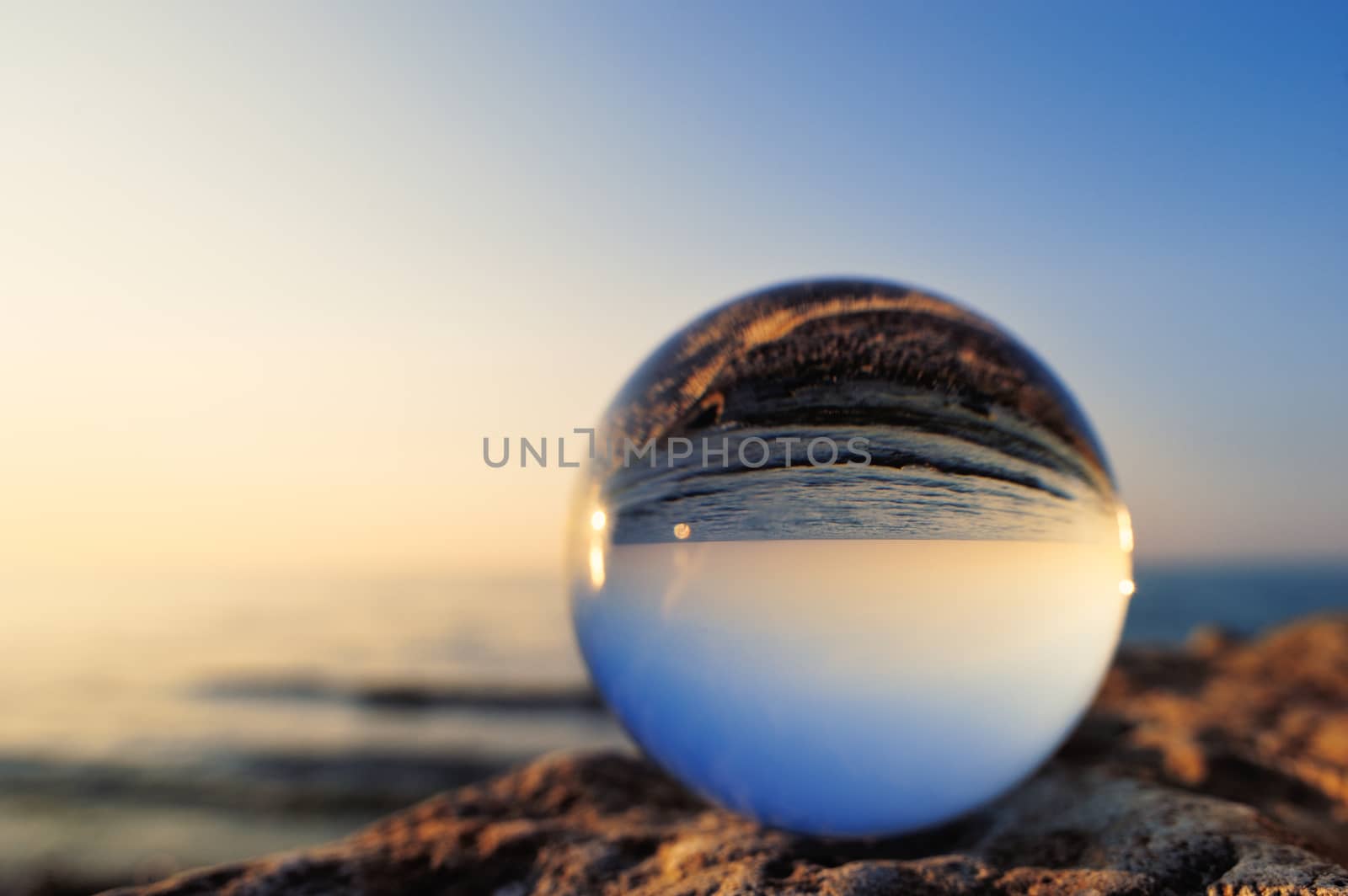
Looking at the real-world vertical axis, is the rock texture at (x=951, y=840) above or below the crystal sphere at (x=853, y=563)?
below

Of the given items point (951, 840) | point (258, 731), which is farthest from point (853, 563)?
point (258, 731)

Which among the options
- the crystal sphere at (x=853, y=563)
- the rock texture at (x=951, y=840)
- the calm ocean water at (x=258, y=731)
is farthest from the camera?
the calm ocean water at (x=258, y=731)

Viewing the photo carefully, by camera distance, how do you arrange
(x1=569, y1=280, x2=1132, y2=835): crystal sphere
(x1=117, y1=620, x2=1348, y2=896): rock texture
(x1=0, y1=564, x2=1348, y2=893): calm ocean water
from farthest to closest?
(x1=0, y1=564, x2=1348, y2=893): calm ocean water → (x1=569, y1=280, x2=1132, y2=835): crystal sphere → (x1=117, y1=620, x2=1348, y2=896): rock texture

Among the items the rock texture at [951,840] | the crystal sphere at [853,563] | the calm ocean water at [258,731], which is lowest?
the calm ocean water at [258,731]

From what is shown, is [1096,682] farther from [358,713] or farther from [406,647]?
[406,647]

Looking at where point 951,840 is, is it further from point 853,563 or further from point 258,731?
point 258,731
